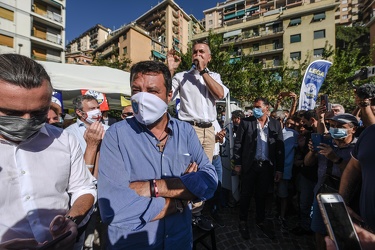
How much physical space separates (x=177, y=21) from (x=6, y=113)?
6792cm

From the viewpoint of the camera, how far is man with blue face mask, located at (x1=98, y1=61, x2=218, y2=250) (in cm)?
135

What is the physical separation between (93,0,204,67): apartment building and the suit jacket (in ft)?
145

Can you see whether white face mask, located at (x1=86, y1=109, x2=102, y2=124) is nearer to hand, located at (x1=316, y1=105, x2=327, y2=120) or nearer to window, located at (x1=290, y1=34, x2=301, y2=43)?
hand, located at (x1=316, y1=105, x2=327, y2=120)

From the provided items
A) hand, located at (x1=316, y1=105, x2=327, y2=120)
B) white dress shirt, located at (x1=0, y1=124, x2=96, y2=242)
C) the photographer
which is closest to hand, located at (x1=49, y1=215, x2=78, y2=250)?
white dress shirt, located at (x1=0, y1=124, x2=96, y2=242)

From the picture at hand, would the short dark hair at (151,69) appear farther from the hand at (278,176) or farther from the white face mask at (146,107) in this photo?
the hand at (278,176)

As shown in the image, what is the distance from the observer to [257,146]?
12.4 ft

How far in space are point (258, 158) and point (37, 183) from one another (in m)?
3.37

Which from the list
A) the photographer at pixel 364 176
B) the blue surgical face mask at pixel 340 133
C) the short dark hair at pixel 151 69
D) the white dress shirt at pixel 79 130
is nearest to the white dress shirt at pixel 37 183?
the short dark hair at pixel 151 69

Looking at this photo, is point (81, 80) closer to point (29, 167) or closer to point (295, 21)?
point (29, 167)

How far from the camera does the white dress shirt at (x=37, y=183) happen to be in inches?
44.1

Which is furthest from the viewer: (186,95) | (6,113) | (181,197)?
(186,95)

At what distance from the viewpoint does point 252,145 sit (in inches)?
147

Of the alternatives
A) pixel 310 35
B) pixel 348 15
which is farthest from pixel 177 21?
pixel 348 15

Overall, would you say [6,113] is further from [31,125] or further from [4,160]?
[4,160]
